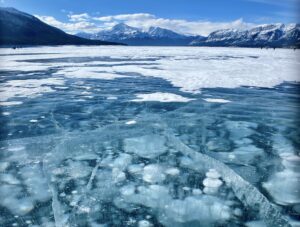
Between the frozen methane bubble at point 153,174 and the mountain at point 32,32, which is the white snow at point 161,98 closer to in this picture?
the frozen methane bubble at point 153,174

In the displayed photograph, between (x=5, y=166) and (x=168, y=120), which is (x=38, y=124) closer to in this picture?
(x=5, y=166)

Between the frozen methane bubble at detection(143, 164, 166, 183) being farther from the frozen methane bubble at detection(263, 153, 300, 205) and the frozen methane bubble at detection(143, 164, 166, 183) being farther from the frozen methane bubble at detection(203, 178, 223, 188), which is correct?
the frozen methane bubble at detection(263, 153, 300, 205)

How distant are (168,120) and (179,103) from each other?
7.11ft

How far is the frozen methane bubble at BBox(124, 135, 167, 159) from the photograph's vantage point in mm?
6191

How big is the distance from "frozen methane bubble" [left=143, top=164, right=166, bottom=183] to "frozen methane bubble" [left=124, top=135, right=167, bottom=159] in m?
0.49

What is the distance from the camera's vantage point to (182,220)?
389cm

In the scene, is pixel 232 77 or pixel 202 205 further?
pixel 232 77

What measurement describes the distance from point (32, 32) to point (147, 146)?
579 feet

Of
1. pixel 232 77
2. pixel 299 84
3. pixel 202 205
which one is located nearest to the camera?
pixel 202 205

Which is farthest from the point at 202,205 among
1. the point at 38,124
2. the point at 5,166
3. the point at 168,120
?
the point at 38,124

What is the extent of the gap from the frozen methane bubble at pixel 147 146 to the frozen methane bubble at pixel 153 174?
1.62ft

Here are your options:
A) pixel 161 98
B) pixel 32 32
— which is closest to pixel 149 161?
pixel 161 98

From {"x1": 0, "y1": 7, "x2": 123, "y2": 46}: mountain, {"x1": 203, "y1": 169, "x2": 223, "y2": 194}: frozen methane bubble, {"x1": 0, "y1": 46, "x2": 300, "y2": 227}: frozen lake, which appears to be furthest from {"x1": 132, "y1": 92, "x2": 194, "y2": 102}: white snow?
{"x1": 0, "y1": 7, "x2": 123, "y2": 46}: mountain

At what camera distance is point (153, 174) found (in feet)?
17.1
